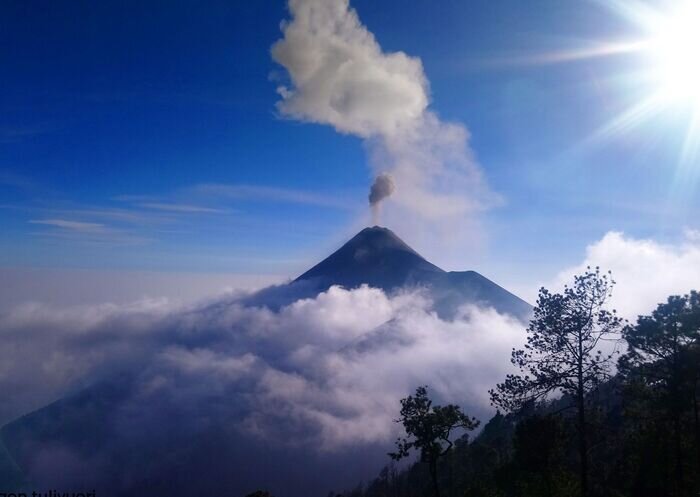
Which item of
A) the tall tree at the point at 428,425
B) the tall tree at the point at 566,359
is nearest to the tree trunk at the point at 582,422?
the tall tree at the point at 566,359

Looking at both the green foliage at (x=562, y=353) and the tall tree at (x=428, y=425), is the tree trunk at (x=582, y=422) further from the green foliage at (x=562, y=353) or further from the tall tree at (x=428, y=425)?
the tall tree at (x=428, y=425)

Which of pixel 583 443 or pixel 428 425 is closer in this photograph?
pixel 583 443

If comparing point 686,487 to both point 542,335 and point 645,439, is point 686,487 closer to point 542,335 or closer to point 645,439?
point 645,439

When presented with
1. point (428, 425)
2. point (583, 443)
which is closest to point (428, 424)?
point (428, 425)

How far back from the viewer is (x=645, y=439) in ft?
84.3

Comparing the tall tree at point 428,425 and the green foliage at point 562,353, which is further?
the tall tree at point 428,425

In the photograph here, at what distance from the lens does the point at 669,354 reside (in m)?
19.0

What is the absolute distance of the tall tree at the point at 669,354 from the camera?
730 inches

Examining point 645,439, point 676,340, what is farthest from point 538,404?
point 645,439

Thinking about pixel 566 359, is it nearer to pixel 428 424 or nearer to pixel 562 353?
pixel 562 353

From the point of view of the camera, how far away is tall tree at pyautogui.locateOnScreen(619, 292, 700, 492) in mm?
18531

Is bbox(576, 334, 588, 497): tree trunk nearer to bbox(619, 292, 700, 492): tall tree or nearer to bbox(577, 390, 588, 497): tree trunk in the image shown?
bbox(577, 390, 588, 497): tree trunk

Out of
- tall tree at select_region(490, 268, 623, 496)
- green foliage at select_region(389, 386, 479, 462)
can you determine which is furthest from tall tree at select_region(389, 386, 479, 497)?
tall tree at select_region(490, 268, 623, 496)

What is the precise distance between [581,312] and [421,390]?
13224mm
